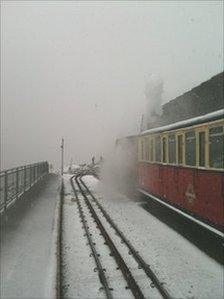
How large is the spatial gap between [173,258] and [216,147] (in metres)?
2.31

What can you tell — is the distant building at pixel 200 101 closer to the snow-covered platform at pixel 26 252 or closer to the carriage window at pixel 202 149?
the snow-covered platform at pixel 26 252

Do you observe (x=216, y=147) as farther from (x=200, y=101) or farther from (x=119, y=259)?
(x=200, y=101)

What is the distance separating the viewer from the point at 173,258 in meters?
10.4

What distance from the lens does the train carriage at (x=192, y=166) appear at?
990 cm

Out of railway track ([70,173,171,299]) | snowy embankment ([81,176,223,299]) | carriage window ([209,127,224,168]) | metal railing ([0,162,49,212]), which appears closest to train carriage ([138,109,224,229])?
carriage window ([209,127,224,168])

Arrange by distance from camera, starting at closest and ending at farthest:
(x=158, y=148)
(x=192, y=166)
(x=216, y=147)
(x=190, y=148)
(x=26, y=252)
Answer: (x=216, y=147) < (x=26, y=252) < (x=192, y=166) < (x=190, y=148) < (x=158, y=148)

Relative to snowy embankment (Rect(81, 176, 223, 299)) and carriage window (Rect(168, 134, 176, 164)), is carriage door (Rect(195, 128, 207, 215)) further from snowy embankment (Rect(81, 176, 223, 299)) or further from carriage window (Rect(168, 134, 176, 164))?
carriage window (Rect(168, 134, 176, 164))

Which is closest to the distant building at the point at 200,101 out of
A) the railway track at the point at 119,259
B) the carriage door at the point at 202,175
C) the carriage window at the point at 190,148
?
the railway track at the point at 119,259

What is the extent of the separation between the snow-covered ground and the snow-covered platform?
16.2 inches

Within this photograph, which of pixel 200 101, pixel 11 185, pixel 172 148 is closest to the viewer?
pixel 172 148

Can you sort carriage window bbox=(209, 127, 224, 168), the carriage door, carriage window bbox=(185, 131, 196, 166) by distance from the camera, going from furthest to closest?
carriage window bbox=(185, 131, 196, 166), the carriage door, carriage window bbox=(209, 127, 224, 168)

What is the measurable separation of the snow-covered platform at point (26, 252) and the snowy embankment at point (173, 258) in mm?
1942

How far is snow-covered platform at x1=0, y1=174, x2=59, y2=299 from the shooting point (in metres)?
8.32

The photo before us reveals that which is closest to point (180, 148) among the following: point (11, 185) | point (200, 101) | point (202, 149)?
point (202, 149)
